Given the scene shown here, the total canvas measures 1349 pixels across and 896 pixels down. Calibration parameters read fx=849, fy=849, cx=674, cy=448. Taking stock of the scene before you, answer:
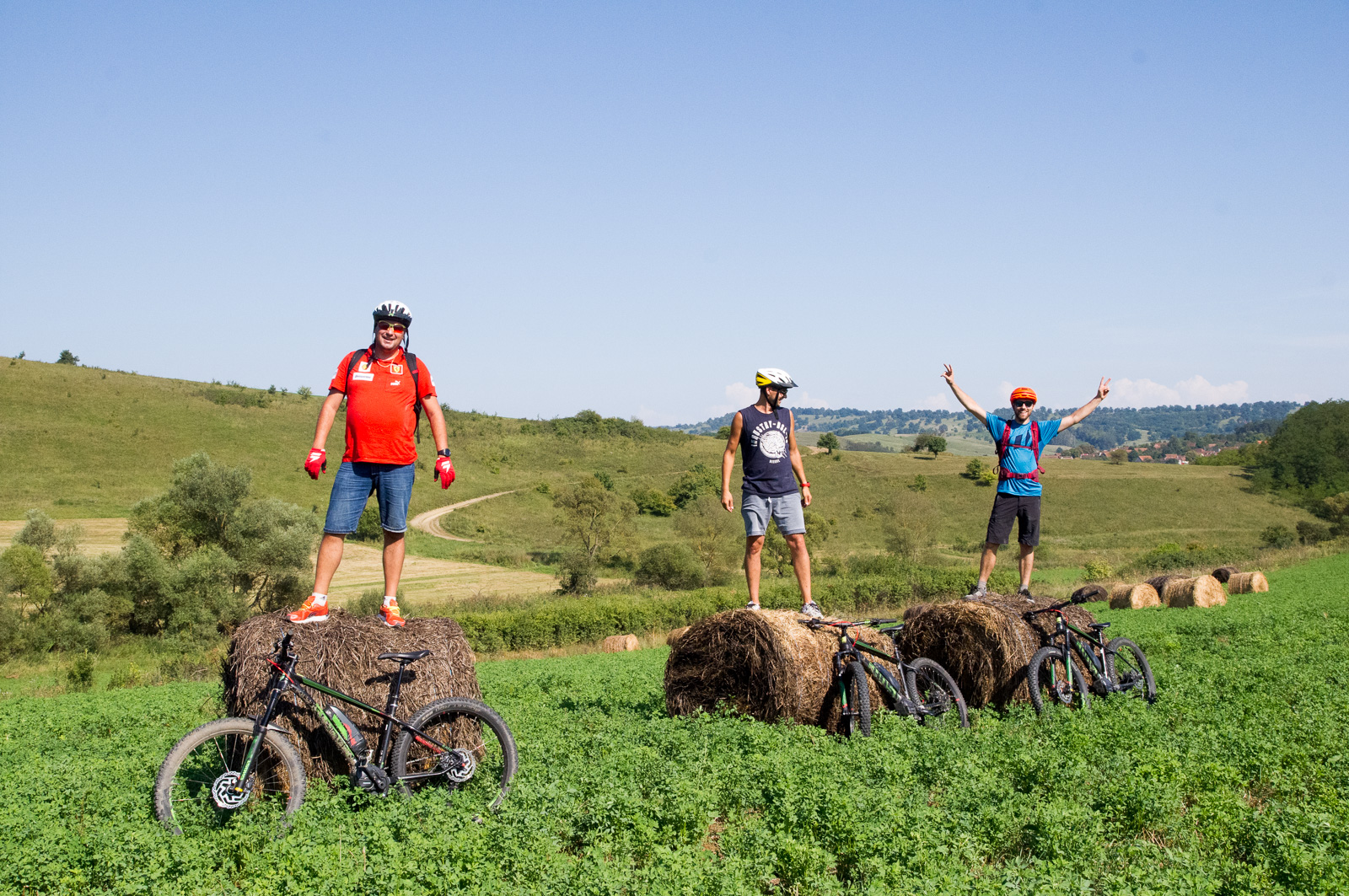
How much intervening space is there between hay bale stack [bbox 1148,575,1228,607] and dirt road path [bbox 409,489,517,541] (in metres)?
54.3

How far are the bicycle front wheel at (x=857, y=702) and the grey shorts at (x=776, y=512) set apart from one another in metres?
1.67

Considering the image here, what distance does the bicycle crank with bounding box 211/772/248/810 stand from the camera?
17.4ft

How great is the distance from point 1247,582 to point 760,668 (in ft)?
83.4

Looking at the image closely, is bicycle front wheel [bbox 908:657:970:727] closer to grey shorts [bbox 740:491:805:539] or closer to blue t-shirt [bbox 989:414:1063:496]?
grey shorts [bbox 740:491:805:539]

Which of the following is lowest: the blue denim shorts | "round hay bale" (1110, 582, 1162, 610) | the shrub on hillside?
the shrub on hillside

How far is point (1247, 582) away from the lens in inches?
1035

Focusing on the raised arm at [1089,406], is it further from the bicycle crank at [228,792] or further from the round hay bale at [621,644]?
Result: the round hay bale at [621,644]

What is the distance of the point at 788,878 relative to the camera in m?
4.54

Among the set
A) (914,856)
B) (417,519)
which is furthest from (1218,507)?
(914,856)

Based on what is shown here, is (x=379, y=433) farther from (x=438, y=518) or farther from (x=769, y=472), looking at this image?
(x=438, y=518)

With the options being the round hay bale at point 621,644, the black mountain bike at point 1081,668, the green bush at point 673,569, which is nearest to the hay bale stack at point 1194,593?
the round hay bale at point 621,644

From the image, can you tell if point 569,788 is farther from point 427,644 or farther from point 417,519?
point 417,519

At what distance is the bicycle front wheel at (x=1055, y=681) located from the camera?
811cm

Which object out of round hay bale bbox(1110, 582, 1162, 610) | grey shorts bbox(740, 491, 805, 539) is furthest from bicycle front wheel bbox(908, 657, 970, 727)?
round hay bale bbox(1110, 582, 1162, 610)
